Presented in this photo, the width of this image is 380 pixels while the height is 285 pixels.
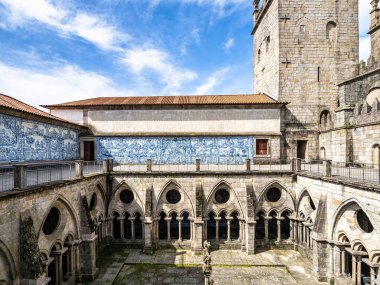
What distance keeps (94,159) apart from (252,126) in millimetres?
13836

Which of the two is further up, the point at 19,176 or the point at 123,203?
the point at 19,176

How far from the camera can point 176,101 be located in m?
20.8

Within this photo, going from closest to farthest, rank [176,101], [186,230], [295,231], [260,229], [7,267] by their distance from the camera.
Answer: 1. [7,267]
2. [295,231]
3. [260,229]
4. [186,230]
5. [176,101]

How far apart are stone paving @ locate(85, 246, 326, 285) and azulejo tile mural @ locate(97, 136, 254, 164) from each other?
710 cm

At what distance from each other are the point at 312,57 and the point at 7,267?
24.9m

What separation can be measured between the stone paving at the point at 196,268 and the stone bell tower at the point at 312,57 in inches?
413

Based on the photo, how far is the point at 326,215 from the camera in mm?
12148

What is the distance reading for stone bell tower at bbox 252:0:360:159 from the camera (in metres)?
20.8

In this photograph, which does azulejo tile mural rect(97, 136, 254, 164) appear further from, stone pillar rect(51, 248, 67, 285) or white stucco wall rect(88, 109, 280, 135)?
stone pillar rect(51, 248, 67, 285)

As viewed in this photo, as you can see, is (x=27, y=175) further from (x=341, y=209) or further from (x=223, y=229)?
(x=341, y=209)

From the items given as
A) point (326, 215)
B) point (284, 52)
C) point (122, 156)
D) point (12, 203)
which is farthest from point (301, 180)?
point (12, 203)

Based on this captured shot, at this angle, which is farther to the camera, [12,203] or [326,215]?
[326,215]

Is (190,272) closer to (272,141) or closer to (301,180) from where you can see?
(301,180)

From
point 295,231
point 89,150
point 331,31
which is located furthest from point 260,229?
point 331,31
